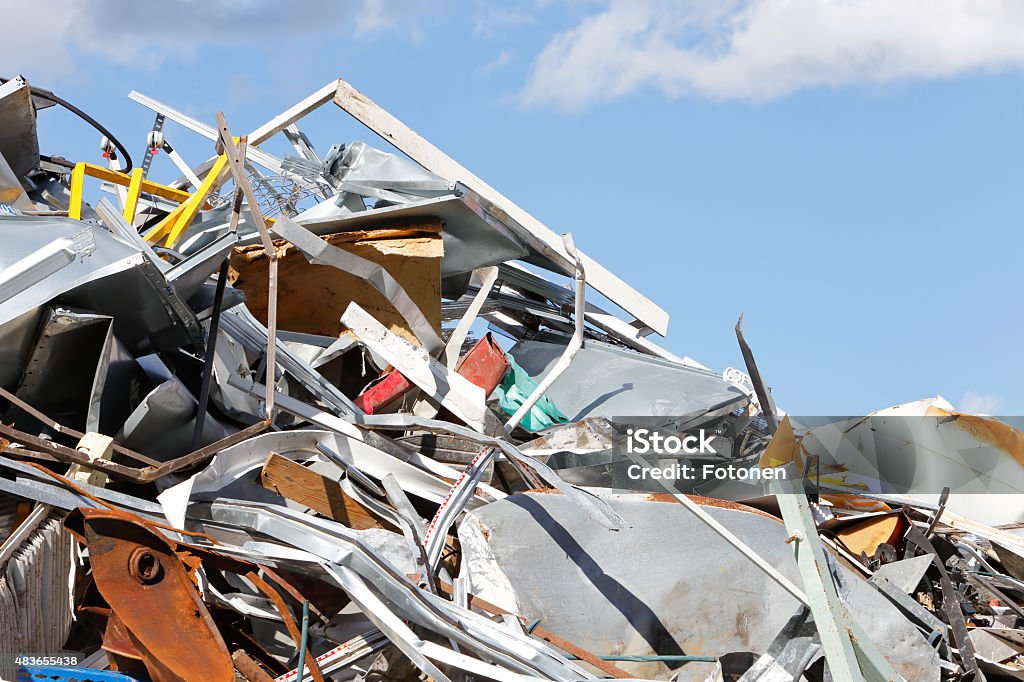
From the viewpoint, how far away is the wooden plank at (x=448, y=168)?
604 cm

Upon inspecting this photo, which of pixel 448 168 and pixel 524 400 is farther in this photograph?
pixel 448 168

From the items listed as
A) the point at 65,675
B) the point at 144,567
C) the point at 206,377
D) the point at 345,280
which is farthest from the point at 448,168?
the point at 65,675

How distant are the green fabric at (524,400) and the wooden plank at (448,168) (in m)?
0.83

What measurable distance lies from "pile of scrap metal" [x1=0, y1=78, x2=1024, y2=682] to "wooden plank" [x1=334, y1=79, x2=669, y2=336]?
282mm

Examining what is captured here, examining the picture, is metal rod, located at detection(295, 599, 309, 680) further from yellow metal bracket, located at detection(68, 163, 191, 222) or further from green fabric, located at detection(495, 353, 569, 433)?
yellow metal bracket, located at detection(68, 163, 191, 222)

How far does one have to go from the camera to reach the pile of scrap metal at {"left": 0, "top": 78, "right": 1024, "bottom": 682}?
3.22 m

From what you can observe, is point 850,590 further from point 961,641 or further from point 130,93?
point 130,93

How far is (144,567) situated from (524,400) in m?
2.44

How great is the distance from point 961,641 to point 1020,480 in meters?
1.91

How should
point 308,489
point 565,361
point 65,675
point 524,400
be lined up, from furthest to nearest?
point 524,400
point 565,361
point 308,489
point 65,675

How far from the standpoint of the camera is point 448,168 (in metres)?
6.21

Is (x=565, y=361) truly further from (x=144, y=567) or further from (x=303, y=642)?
Answer: (x=144, y=567)

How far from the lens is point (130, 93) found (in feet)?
27.9

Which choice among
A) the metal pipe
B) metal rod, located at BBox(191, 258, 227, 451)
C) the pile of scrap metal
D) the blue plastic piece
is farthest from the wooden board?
the blue plastic piece
